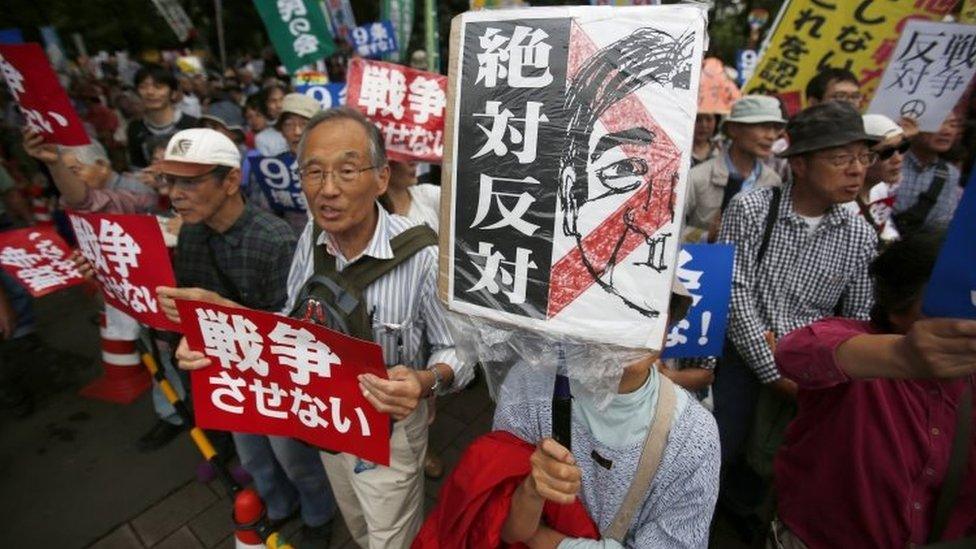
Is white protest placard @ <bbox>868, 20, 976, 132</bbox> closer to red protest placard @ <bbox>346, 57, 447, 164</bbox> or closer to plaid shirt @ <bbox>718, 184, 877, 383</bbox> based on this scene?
plaid shirt @ <bbox>718, 184, 877, 383</bbox>

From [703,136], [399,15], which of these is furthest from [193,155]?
[399,15]

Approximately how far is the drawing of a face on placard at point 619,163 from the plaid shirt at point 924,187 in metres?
4.15

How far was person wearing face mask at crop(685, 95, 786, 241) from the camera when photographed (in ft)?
11.9

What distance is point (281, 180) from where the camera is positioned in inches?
154

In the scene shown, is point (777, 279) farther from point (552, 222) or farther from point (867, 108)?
point (867, 108)

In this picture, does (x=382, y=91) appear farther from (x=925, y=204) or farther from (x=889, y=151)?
(x=925, y=204)

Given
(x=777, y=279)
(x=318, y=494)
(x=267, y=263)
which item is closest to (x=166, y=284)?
(x=267, y=263)

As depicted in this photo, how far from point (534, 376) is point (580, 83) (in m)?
0.79

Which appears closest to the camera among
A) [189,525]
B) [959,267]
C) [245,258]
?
[959,267]

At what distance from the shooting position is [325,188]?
177 cm

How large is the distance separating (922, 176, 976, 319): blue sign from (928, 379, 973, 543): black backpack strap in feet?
2.24

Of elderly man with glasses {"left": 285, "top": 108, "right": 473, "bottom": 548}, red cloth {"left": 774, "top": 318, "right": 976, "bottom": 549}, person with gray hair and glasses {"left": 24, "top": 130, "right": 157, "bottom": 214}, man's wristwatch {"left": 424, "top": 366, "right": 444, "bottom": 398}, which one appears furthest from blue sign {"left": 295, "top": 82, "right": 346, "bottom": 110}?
red cloth {"left": 774, "top": 318, "right": 976, "bottom": 549}


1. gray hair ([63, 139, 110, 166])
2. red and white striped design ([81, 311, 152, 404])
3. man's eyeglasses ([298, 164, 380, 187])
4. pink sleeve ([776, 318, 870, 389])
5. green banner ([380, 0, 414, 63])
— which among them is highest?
green banner ([380, 0, 414, 63])

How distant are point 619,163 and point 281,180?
3.54m
